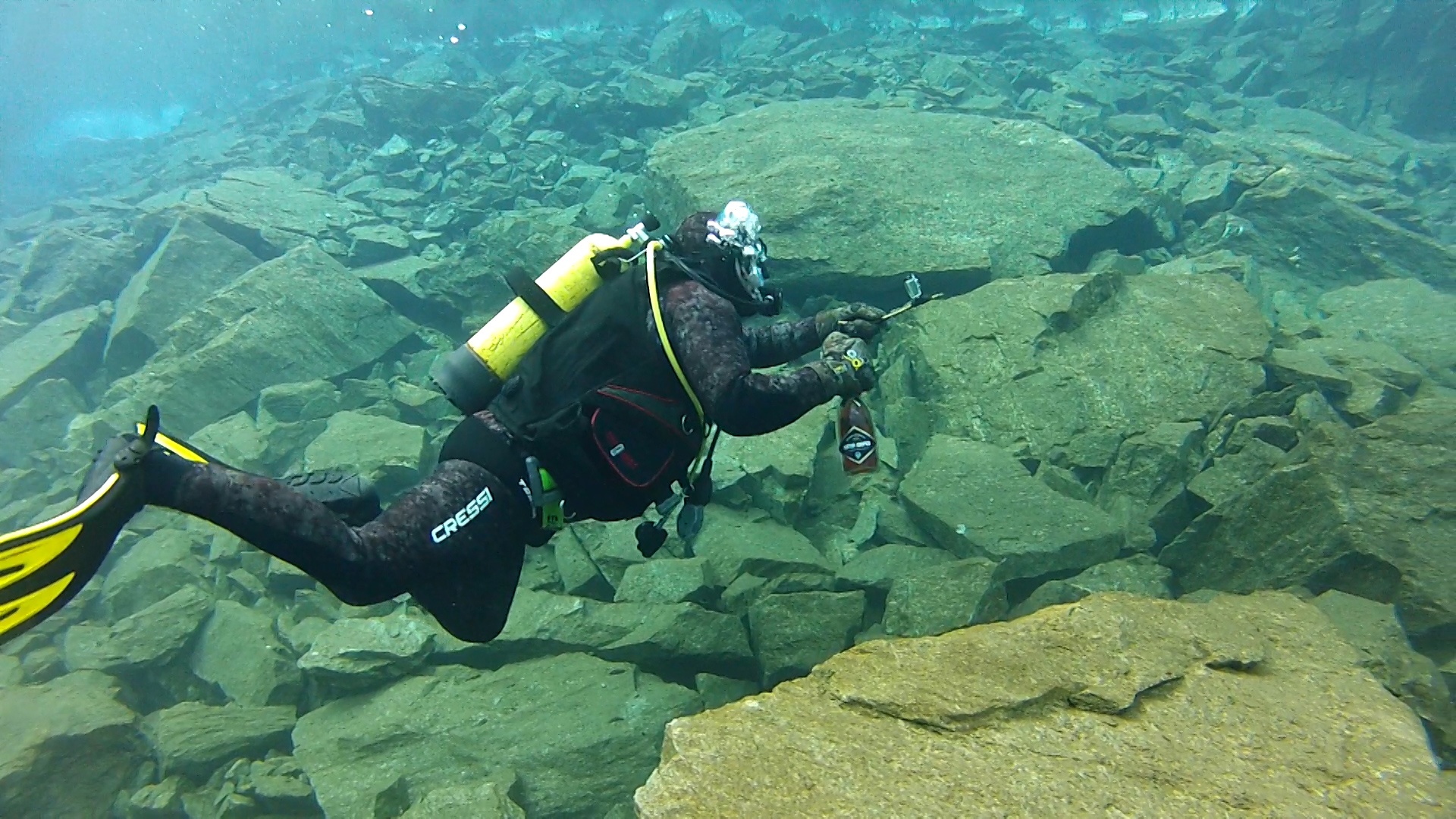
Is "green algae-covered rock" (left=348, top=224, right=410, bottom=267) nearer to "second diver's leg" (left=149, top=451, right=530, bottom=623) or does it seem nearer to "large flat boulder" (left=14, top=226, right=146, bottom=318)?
"large flat boulder" (left=14, top=226, right=146, bottom=318)

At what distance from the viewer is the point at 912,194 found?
25.0ft

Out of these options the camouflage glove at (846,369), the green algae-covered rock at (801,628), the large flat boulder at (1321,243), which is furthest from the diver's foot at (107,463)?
the large flat boulder at (1321,243)

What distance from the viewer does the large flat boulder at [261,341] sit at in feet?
25.9

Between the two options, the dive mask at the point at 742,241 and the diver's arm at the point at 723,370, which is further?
the dive mask at the point at 742,241

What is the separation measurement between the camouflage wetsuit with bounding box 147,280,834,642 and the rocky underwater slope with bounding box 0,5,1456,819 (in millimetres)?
992

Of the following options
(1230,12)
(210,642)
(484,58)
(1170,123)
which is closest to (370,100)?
(484,58)

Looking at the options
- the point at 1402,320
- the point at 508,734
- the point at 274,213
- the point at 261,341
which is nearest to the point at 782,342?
the point at 508,734

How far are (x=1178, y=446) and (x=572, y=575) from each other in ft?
A: 13.8

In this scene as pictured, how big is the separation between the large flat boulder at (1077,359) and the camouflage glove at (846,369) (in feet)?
8.46

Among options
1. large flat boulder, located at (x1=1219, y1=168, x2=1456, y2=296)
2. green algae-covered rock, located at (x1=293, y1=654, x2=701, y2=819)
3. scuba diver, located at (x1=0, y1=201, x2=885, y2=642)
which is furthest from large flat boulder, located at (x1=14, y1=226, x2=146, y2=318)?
large flat boulder, located at (x1=1219, y1=168, x2=1456, y2=296)

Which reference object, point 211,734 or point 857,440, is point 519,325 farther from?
point 211,734

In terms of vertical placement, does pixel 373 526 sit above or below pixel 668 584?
above

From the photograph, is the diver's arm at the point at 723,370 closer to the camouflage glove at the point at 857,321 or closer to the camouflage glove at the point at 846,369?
the camouflage glove at the point at 846,369

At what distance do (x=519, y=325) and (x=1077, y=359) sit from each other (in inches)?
174
